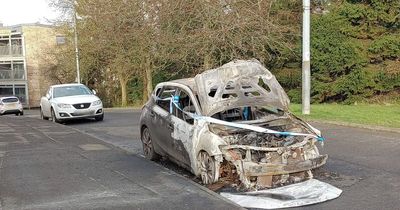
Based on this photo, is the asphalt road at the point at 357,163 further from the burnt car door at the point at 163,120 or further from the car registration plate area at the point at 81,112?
the car registration plate area at the point at 81,112

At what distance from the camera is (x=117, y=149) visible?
37.4 feet

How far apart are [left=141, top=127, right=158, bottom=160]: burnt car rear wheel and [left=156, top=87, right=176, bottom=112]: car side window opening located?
0.72m

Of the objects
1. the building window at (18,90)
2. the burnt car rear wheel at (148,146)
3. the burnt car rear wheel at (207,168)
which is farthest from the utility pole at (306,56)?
the building window at (18,90)

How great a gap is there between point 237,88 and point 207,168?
139 cm

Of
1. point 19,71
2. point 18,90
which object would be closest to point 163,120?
point 19,71

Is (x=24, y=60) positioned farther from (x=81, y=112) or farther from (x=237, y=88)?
(x=237, y=88)

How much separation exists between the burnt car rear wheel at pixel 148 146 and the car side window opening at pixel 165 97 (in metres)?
0.72

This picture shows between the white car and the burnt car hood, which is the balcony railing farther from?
the burnt car hood

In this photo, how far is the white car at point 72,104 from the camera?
1836cm

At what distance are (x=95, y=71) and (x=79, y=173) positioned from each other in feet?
122

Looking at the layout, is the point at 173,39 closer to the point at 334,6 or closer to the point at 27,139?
the point at 334,6

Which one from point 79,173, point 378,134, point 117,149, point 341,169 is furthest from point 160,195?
point 378,134

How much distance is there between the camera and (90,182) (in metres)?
7.80

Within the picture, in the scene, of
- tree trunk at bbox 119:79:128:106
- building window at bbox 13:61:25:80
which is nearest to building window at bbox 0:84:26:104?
building window at bbox 13:61:25:80
